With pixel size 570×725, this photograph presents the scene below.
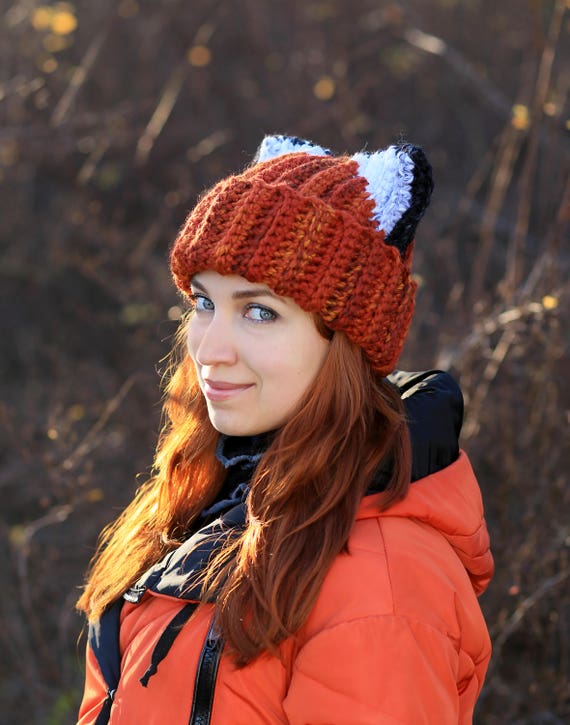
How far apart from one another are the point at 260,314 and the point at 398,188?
15.9 inches

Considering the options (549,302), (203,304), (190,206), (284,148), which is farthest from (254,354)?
(190,206)

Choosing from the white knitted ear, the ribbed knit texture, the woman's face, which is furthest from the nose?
the white knitted ear

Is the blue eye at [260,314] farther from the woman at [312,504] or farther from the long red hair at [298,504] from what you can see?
the long red hair at [298,504]

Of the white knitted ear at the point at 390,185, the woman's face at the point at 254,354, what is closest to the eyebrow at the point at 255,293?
the woman's face at the point at 254,354

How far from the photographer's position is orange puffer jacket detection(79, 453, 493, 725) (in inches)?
59.9

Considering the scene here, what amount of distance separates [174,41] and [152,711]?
549 cm

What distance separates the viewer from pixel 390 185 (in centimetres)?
185

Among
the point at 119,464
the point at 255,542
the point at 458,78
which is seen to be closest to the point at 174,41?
the point at 458,78

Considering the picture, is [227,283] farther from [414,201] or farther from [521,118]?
[521,118]

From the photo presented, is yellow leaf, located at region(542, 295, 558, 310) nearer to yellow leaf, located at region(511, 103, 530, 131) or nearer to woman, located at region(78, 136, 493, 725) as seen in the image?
woman, located at region(78, 136, 493, 725)

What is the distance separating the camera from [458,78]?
19.8 ft

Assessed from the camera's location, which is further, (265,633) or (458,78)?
(458,78)

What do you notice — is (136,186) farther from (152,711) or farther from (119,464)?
(152,711)

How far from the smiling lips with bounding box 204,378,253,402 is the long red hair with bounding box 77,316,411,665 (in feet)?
0.44
